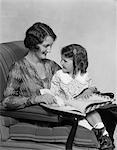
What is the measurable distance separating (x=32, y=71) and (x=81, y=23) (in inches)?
15.8

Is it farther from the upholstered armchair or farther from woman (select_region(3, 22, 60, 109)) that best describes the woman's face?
the upholstered armchair

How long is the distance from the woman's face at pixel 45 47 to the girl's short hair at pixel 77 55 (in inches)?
3.3

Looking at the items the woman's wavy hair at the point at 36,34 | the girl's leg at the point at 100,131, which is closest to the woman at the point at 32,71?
the woman's wavy hair at the point at 36,34

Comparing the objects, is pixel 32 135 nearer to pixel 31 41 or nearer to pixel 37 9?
pixel 31 41

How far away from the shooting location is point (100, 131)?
91.0 inches

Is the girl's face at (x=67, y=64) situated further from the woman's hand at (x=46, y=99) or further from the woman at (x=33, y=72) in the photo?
the woman's hand at (x=46, y=99)

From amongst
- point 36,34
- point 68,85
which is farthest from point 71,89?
point 36,34

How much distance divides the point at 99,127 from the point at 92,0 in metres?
0.73

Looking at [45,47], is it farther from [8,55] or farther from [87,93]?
[87,93]

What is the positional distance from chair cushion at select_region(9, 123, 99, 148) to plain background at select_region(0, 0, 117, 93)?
32 cm

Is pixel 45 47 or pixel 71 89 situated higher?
pixel 45 47

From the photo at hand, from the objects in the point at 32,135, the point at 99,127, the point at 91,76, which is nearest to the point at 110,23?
the point at 91,76

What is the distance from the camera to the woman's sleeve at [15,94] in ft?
7.51

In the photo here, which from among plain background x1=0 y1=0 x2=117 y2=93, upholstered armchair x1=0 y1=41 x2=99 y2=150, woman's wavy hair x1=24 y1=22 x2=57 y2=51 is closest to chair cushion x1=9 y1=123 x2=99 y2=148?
upholstered armchair x1=0 y1=41 x2=99 y2=150
